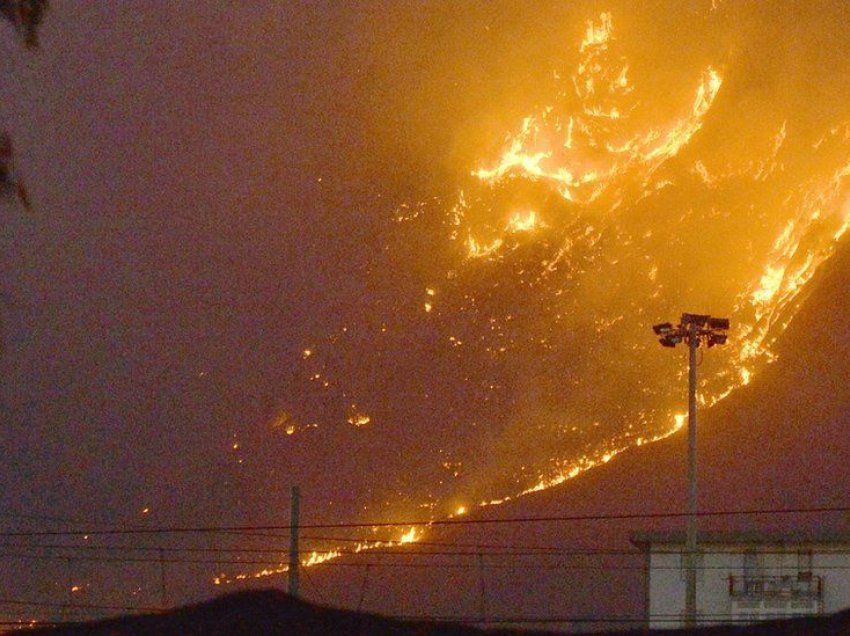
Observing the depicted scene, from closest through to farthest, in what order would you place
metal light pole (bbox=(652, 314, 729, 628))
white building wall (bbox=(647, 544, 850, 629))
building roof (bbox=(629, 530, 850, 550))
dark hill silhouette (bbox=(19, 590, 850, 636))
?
dark hill silhouette (bbox=(19, 590, 850, 636)) < white building wall (bbox=(647, 544, 850, 629)) < building roof (bbox=(629, 530, 850, 550)) < metal light pole (bbox=(652, 314, 729, 628))

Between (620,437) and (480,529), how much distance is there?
1086 centimetres

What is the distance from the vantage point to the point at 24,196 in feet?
55.0

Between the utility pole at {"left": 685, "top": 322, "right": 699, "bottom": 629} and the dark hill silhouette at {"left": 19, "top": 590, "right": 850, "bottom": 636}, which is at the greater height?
the utility pole at {"left": 685, "top": 322, "right": 699, "bottom": 629}

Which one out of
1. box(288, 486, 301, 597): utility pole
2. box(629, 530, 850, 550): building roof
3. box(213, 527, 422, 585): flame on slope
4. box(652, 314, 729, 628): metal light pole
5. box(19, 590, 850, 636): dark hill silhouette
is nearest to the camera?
box(19, 590, 850, 636): dark hill silhouette

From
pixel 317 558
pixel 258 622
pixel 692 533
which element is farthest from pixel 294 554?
pixel 317 558

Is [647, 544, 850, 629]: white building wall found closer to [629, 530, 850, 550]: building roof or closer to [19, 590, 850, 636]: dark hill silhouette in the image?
[629, 530, 850, 550]: building roof

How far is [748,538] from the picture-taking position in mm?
41188

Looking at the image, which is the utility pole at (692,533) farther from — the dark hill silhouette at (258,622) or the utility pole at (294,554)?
the dark hill silhouette at (258,622)

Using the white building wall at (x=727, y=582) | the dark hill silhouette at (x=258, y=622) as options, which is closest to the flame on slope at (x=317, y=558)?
the white building wall at (x=727, y=582)

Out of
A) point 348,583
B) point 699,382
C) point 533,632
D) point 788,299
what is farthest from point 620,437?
point 533,632

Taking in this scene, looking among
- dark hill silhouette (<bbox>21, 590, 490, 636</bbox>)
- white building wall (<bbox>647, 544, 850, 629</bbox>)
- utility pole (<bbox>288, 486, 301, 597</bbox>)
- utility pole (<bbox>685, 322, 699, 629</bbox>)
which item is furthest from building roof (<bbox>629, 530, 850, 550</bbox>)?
dark hill silhouette (<bbox>21, 590, 490, 636</bbox>)

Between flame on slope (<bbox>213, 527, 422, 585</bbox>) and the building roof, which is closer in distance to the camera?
the building roof

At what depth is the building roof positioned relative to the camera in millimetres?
39531

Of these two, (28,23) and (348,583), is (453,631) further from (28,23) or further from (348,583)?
(348,583)
